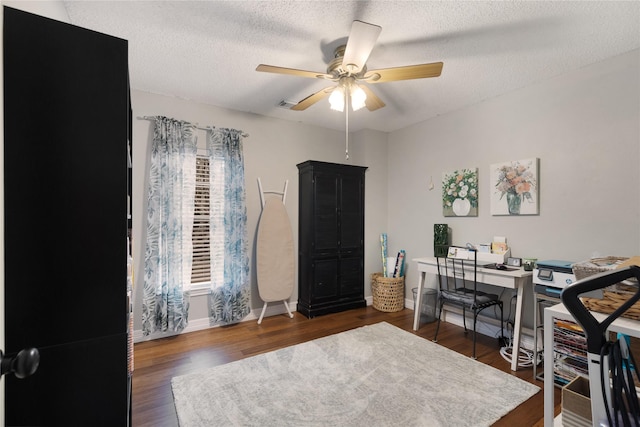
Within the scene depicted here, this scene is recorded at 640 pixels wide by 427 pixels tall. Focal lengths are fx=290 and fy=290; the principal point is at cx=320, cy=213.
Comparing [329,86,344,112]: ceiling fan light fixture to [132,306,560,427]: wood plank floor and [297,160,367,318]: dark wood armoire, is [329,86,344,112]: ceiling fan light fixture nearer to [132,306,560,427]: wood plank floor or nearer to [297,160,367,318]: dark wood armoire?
[297,160,367,318]: dark wood armoire

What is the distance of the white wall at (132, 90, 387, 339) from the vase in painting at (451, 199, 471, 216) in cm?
112

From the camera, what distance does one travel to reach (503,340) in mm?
2914

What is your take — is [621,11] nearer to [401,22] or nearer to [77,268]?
[401,22]

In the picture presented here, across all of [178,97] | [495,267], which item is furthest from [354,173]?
[178,97]

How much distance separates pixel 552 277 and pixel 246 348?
272 cm

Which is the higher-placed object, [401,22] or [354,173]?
[401,22]

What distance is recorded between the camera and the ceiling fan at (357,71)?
5.68 feet

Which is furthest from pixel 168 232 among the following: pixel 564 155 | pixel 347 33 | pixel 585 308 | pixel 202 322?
pixel 564 155

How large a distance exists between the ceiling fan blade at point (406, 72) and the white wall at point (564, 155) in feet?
5.03

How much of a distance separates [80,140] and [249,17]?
4.66 ft

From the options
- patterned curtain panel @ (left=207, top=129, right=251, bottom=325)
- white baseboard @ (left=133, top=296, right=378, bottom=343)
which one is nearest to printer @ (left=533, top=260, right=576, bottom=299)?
white baseboard @ (left=133, top=296, right=378, bottom=343)

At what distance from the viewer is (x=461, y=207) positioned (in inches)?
134

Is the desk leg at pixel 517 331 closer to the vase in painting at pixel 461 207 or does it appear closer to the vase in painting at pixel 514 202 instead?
the vase in painting at pixel 514 202

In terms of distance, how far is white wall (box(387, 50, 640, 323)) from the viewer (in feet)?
7.45
